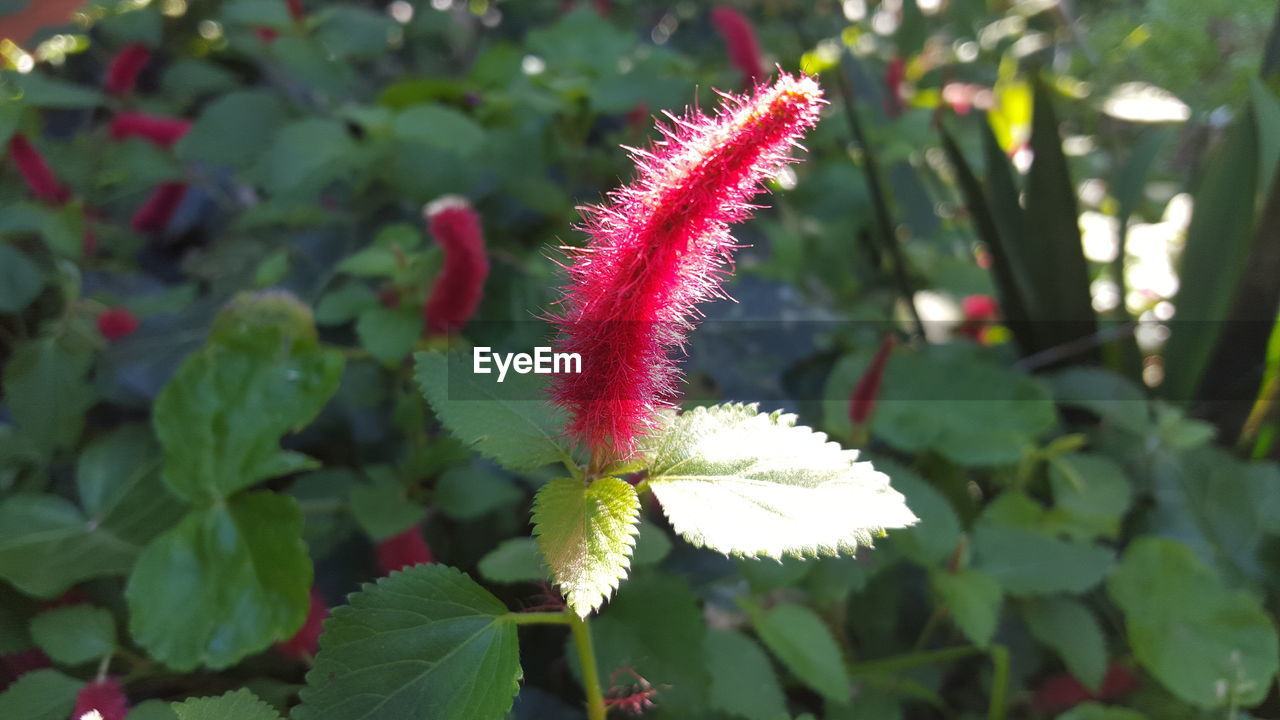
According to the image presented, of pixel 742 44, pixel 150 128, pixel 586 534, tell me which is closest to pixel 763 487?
pixel 586 534

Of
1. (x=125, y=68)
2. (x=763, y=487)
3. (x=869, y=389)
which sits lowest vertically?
(x=125, y=68)

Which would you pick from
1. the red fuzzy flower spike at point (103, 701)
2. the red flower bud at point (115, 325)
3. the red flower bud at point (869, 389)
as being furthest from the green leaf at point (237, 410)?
the red flower bud at point (869, 389)

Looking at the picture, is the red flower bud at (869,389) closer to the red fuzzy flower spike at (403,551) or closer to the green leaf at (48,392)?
the red fuzzy flower spike at (403,551)

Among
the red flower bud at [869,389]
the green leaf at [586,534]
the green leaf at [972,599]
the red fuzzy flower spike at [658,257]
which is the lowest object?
Result: the green leaf at [972,599]

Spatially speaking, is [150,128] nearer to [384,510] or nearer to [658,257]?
[384,510]

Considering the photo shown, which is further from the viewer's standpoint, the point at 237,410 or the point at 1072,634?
the point at 1072,634

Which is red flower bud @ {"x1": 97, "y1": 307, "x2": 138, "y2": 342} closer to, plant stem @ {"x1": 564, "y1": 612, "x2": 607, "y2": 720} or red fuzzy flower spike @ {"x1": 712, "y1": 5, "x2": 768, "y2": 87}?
plant stem @ {"x1": 564, "y1": 612, "x2": 607, "y2": 720}
